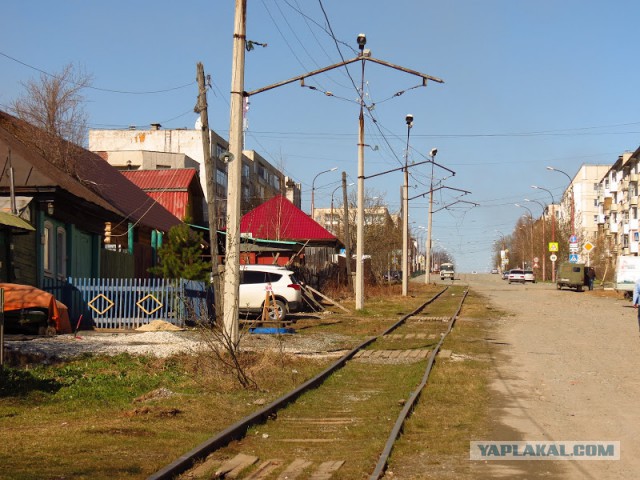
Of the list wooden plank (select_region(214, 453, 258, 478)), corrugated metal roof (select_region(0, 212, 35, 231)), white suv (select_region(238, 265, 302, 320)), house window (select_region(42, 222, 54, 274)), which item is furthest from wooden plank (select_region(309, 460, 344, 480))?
white suv (select_region(238, 265, 302, 320))

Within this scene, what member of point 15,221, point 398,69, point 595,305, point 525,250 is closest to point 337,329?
point 398,69

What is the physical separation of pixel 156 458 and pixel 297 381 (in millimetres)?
5777

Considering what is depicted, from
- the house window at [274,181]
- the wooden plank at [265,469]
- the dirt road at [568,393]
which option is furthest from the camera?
the house window at [274,181]

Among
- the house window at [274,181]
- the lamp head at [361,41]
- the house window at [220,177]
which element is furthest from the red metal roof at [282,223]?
the house window at [274,181]

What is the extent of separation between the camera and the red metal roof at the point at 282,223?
5275 cm

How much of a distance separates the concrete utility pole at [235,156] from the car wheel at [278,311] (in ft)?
34.4

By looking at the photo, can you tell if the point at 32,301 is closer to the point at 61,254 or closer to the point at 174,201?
the point at 61,254

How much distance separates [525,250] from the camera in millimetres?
132125

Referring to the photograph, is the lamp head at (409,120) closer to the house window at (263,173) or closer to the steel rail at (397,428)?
the steel rail at (397,428)

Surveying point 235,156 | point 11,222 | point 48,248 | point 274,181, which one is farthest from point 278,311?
point 274,181

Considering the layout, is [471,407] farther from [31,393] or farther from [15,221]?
[15,221]

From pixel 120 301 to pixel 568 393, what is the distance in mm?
13810

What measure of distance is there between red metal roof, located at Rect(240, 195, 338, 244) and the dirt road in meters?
28.0

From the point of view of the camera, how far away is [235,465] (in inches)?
302
